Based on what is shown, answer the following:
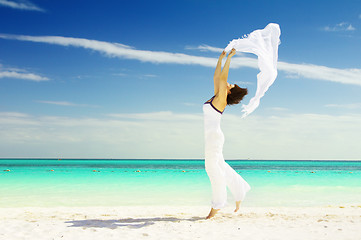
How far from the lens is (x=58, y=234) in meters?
5.15

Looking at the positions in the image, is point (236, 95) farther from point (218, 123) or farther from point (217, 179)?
point (217, 179)

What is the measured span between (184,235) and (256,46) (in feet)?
10.9

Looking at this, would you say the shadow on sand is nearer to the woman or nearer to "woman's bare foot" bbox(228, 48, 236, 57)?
the woman

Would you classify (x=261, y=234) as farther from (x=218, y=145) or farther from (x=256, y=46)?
(x=256, y=46)

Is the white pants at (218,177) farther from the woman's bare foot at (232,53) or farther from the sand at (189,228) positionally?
the woman's bare foot at (232,53)

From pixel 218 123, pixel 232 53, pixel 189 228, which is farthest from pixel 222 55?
pixel 189 228

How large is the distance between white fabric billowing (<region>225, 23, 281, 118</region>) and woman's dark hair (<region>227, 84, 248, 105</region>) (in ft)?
0.50

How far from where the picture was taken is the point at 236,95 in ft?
20.8

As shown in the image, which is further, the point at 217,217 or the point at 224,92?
the point at 217,217

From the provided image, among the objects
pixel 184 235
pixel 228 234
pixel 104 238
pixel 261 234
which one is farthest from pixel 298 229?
pixel 104 238

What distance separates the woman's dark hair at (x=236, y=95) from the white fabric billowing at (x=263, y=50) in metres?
0.15

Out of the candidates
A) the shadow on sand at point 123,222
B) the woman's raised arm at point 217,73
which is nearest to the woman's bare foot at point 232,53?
A: the woman's raised arm at point 217,73

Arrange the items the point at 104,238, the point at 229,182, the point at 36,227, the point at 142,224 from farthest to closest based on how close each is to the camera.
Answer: the point at 229,182 < the point at 142,224 < the point at 36,227 < the point at 104,238

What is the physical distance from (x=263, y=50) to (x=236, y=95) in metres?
0.90
